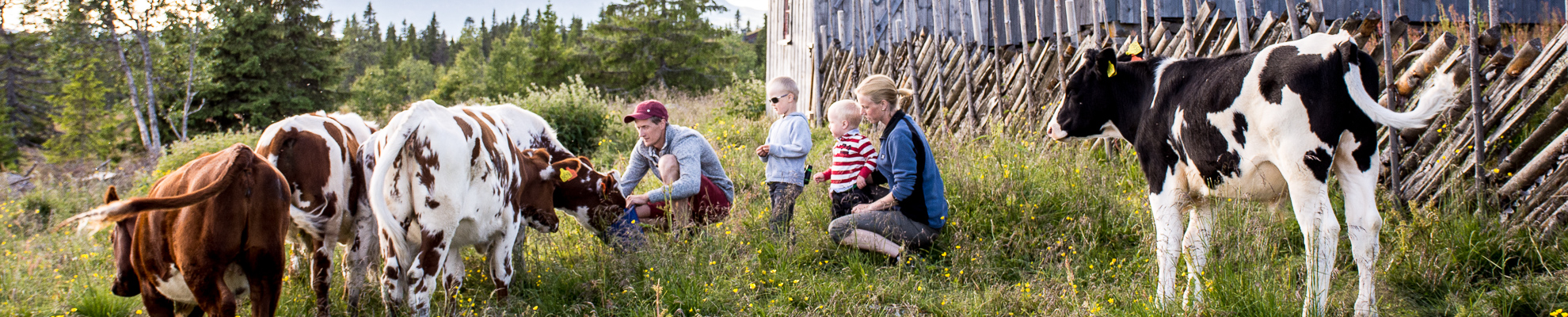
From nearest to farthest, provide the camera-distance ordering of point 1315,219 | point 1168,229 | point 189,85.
→ point 1315,219 < point 1168,229 < point 189,85

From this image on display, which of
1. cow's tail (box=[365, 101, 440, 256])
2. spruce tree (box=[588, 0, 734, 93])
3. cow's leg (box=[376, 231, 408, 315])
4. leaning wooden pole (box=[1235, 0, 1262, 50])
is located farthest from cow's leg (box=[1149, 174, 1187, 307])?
spruce tree (box=[588, 0, 734, 93])

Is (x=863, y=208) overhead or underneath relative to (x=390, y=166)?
underneath

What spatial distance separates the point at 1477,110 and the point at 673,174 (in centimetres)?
355

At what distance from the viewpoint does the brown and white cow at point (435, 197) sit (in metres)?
2.97

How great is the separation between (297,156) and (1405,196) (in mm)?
4805

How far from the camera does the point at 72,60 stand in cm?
2173

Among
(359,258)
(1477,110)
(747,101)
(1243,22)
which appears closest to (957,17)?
(747,101)

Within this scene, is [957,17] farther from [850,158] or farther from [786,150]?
[850,158]

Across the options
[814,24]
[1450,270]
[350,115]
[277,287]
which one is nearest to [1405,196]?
[1450,270]

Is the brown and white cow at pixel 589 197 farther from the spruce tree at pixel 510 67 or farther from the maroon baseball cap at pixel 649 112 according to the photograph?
the spruce tree at pixel 510 67

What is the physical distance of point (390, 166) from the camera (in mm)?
2945

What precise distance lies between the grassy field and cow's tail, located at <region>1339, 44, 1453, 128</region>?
50 cm

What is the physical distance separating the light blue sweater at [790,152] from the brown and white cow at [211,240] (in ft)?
8.10

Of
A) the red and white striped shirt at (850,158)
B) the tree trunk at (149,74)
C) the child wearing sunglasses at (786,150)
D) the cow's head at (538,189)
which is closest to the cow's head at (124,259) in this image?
the cow's head at (538,189)
